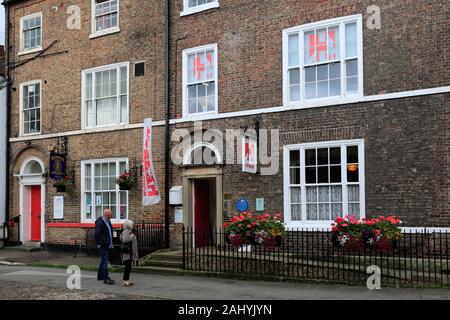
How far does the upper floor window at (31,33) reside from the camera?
21.9 metres

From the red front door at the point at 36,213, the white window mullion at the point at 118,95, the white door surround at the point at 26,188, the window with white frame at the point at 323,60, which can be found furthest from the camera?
the red front door at the point at 36,213

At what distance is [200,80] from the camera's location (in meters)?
17.7

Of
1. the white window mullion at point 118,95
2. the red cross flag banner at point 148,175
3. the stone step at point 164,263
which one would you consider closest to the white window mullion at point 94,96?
the white window mullion at point 118,95

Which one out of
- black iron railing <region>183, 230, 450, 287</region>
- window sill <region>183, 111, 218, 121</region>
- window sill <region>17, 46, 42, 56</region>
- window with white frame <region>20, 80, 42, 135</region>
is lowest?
black iron railing <region>183, 230, 450, 287</region>

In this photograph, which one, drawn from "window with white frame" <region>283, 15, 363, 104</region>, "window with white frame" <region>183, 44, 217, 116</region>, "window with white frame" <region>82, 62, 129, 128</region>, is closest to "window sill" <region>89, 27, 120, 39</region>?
"window with white frame" <region>82, 62, 129, 128</region>

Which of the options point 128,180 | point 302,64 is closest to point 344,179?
point 302,64

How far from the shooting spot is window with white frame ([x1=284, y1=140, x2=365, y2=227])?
14789mm

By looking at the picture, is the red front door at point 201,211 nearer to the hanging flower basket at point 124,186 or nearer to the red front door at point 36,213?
the hanging flower basket at point 124,186

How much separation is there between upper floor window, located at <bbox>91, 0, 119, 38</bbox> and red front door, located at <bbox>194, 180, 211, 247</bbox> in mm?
6302

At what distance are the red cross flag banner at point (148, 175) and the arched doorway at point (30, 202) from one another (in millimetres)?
6316

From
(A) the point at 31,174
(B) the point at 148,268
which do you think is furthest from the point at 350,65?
(A) the point at 31,174

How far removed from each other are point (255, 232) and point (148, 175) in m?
4.37

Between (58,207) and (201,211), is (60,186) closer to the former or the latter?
(58,207)

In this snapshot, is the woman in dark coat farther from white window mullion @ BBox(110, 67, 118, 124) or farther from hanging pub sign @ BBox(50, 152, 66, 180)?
hanging pub sign @ BBox(50, 152, 66, 180)
